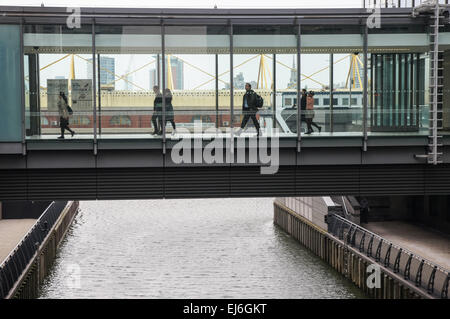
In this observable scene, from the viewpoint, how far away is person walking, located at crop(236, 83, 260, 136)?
2256 centimetres

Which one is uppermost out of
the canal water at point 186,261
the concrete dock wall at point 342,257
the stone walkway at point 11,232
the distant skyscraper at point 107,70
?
the distant skyscraper at point 107,70

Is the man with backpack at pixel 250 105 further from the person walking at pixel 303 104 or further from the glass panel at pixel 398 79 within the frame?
the glass panel at pixel 398 79

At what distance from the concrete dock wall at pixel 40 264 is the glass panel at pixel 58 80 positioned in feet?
28.9

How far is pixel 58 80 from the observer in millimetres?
22297

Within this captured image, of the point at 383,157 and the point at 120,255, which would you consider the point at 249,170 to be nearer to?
the point at 383,157

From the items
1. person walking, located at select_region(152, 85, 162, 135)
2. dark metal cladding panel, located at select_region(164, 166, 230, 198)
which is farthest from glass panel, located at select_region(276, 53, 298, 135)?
person walking, located at select_region(152, 85, 162, 135)

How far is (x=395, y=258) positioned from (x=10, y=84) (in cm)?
1681

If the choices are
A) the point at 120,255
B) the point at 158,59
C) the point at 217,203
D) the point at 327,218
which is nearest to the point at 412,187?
the point at 158,59

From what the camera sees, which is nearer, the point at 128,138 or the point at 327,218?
the point at 128,138

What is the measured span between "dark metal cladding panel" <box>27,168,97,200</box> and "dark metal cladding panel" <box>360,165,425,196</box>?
678 centimetres

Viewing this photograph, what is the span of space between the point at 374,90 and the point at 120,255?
25.6 meters

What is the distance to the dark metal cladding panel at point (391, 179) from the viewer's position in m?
22.3

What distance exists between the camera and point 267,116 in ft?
74.8

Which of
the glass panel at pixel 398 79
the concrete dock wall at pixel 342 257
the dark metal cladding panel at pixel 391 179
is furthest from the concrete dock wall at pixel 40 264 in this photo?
the glass panel at pixel 398 79
